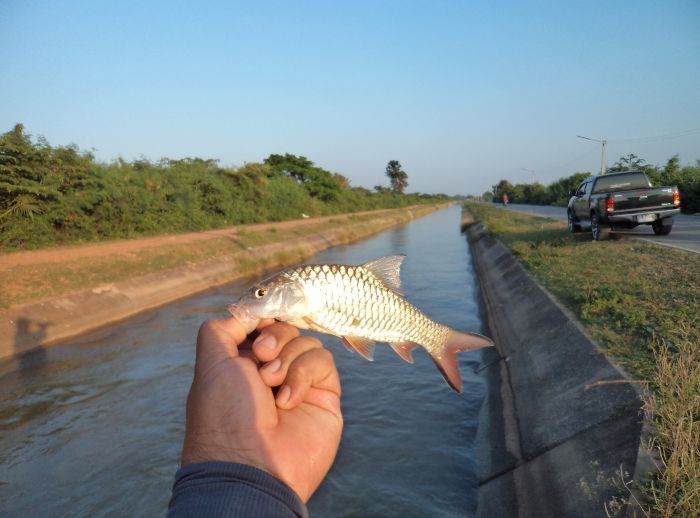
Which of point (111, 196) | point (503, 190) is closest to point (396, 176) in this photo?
point (503, 190)

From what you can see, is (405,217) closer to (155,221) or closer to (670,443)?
(155,221)

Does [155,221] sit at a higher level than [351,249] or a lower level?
higher

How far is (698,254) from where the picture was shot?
9539 millimetres

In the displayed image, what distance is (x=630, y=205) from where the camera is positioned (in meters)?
13.2

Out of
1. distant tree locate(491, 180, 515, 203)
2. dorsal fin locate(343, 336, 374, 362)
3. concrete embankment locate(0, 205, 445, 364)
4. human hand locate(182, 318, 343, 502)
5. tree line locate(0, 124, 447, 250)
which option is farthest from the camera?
distant tree locate(491, 180, 515, 203)

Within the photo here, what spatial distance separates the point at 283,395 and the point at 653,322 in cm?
556

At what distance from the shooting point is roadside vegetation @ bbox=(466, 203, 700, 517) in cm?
262

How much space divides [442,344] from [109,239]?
22.1m

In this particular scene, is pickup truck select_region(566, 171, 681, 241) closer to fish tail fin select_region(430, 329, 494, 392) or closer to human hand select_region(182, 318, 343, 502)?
fish tail fin select_region(430, 329, 494, 392)

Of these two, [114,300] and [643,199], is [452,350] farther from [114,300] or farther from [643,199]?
[643,199]

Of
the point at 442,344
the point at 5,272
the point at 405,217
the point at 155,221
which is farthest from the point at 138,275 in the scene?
the point at 405,217

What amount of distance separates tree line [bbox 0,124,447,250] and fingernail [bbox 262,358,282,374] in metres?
18.9

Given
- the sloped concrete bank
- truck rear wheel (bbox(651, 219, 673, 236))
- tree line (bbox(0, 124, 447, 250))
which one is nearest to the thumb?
the sloped concrete bank

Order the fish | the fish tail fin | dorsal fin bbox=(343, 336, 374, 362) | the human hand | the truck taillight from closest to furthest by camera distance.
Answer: the human hand → the fish → dorsal fin bbox=(343, 336, 374, 362) → the fish tail fin → the truck taillight
